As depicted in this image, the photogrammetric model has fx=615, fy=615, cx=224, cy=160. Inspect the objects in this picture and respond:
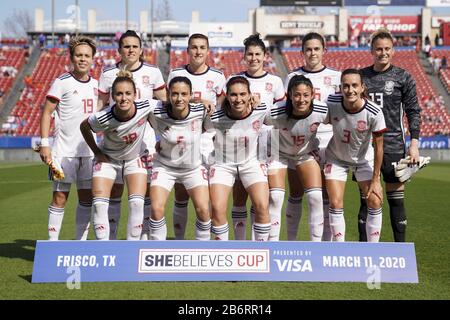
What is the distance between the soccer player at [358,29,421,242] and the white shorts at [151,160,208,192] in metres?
2.09

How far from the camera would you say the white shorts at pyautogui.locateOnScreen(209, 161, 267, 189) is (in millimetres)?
6469

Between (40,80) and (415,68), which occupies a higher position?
(415,68)

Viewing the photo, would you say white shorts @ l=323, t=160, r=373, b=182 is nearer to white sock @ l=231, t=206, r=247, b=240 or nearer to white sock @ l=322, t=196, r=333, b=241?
white sock @ l=322, t=196, r=333, b=241

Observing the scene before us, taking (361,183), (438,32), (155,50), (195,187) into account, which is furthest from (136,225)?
(438,32)

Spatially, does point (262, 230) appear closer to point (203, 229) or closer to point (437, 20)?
point (203, 229)

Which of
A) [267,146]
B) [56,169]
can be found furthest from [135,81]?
[267,146]

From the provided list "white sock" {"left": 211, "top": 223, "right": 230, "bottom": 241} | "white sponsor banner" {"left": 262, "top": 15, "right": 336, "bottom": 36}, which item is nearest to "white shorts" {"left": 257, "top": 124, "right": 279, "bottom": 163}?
"white sock" {"left": 211, "top": 223, "right": 230, "bottom": 241}

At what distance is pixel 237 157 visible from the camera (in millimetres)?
6582

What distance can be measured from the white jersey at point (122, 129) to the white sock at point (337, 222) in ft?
7.20

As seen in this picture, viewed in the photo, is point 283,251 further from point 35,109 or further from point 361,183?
point 35,109

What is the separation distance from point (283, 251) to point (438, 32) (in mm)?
46285

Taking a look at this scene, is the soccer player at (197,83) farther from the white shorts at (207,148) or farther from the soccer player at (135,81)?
the soccer player at (135,81)

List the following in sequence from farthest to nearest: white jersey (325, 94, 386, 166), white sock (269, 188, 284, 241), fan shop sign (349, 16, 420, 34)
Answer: fan shop sign (349, 16, 420, 34) < white sock (269, 188, 284, 241) < white jersey (325, 94, 386, 166)

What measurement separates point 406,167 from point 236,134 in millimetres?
1907
